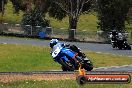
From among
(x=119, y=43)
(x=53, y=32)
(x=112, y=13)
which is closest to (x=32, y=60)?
(x=119, y=43)

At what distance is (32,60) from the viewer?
26.0 meters

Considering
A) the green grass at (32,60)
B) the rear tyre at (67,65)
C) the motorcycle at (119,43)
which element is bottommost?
the green grass at (32,60)

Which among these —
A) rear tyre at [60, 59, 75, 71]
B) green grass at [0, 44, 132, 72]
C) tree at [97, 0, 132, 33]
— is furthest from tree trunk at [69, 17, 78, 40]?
rear tyre at [60, 59, 75, 71]

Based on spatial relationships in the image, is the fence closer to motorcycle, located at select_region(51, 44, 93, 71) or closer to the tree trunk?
the tree trunk

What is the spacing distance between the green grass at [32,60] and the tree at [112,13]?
20.3 meters

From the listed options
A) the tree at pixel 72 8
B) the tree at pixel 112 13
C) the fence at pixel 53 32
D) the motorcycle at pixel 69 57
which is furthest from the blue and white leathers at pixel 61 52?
the tree at pixel 112 13

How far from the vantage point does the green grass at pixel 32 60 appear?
909 inches

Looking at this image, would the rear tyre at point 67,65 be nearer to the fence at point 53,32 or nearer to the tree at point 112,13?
the fence at point 53,32

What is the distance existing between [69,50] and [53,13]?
39.1 meters

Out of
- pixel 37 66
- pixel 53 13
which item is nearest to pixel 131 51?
pixel 37 66

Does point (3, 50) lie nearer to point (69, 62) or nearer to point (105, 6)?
point (69, 62)

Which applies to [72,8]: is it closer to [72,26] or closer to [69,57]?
[72,26]

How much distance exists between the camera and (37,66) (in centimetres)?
2369

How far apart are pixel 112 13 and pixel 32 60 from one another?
2751cm
